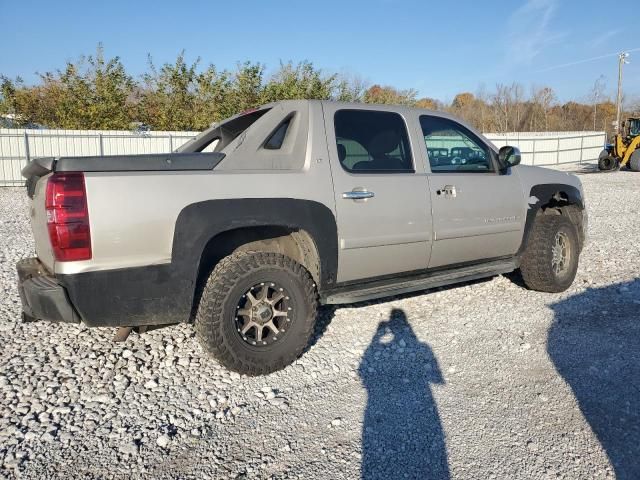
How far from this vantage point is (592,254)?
21.9 ft

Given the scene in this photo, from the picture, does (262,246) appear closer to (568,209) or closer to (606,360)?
(606,360)

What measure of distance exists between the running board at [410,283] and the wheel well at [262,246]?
24 cm

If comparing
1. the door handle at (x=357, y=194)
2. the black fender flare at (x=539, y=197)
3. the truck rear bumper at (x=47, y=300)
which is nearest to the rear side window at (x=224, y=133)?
the door handle at (x=357, y=194)

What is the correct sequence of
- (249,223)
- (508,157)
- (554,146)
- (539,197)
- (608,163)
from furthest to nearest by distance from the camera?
(554,146)
(608,163)
(539,197)
(508,157)
(249,223)

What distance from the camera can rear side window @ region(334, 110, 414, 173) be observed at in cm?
363

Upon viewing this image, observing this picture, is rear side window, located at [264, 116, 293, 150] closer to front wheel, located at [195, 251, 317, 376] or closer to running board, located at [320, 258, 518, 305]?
front wheel, located at [195, 251, 317, 376]

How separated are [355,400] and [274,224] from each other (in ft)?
4.15

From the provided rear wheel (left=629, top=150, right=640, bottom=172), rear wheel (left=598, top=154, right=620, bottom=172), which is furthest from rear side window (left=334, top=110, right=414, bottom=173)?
rear wheel (left=629, top=150, right=640, bottom=172)

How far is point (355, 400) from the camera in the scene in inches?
117

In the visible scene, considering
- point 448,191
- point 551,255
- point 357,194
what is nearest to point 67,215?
point 357,194

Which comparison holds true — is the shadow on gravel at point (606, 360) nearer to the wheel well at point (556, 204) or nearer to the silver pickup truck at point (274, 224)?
the silver pickup truck at point (274, 224)

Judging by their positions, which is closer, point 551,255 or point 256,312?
point 256,312

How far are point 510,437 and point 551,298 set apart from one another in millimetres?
2706

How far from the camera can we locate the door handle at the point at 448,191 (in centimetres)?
395
